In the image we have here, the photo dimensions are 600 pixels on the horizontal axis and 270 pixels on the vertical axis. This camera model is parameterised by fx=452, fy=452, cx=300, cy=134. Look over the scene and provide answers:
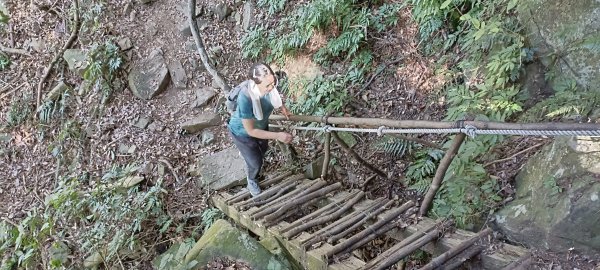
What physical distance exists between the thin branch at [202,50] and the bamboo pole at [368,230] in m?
3.94

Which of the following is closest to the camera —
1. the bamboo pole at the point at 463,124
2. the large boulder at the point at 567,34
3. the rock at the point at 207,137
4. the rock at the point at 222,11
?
the bamboo pole at the point at 463,124

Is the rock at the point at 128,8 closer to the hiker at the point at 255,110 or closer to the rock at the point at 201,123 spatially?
the rock at the point at 201,123

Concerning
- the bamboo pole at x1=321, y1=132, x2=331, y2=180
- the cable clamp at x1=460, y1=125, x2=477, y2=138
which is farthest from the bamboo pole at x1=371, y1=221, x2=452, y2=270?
the bamboo pole at x1=321, y1=132, x2=331, y2=180

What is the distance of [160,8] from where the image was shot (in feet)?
29.4

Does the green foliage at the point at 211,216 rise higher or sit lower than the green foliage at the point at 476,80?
lower

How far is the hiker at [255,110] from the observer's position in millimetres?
4230

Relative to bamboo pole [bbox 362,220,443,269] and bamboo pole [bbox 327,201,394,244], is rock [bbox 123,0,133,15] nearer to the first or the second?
bamboo pole [bbox 327,201,394,244]

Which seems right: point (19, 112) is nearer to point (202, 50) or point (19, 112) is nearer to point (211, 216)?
point (202, 50)

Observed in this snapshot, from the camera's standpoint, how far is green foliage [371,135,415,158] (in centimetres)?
534

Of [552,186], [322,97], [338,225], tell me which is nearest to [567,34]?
[552,186]

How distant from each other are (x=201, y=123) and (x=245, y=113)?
10.5 ft

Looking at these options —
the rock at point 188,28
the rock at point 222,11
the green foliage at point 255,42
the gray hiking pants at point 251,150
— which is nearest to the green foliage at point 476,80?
the gray hiking pants at point 251,150

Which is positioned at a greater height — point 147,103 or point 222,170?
point 147,103

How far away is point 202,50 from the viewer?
770 centimetres
